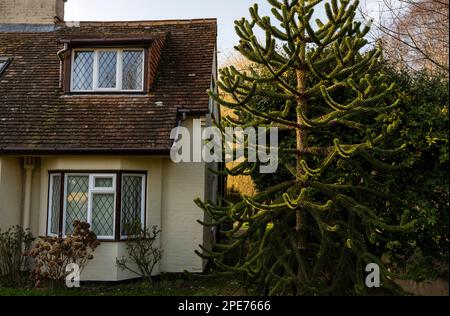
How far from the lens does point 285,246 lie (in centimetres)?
736

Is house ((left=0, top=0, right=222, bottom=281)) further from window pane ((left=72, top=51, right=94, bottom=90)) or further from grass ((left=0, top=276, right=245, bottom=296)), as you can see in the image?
grass ((left=0, top=276, right=245, bottom=296))

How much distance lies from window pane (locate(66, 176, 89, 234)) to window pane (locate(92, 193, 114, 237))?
269mm

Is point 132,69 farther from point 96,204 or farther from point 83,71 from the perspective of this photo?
point 96,204

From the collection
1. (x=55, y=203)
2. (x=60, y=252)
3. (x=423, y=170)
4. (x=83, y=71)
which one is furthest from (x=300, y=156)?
(x=83, y=71)

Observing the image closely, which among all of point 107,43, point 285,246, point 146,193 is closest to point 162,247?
point 146,193

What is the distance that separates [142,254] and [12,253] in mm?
3419

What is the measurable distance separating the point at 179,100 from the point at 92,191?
3.60 m

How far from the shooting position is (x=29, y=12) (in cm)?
1653

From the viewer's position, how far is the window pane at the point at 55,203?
11141 mm

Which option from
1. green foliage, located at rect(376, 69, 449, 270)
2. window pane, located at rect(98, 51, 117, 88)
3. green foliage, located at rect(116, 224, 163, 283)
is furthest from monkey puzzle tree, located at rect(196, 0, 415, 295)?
window pane, located at rect(98, 51, 117, 88)

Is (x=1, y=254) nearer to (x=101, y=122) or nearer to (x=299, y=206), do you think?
(x=101, y=122)
